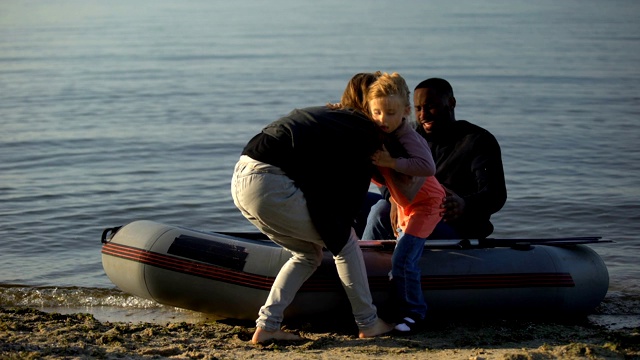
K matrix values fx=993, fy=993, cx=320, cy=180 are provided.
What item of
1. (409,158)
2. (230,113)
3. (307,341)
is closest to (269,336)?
(307,341)

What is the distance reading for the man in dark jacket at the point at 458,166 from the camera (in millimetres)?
5355

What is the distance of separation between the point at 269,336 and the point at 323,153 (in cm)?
94

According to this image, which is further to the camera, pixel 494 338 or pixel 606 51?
pixel 606 51

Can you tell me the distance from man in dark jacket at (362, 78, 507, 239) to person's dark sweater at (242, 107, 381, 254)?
925mm

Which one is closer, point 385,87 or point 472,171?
point 385,87

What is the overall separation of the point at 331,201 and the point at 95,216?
4483 mm

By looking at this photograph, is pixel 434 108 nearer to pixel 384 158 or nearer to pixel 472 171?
pixel 472 171

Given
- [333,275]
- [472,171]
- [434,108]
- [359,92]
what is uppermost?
[359,92]

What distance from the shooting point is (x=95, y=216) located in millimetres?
8562

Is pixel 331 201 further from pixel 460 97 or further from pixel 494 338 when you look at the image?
pixel 460 97

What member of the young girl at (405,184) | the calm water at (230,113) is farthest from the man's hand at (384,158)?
the calm water at (230,113)

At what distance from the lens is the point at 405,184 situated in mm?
4789

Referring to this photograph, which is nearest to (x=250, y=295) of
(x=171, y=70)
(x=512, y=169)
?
(x=512, y=169)

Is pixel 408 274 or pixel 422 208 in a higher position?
pixel 422 208
